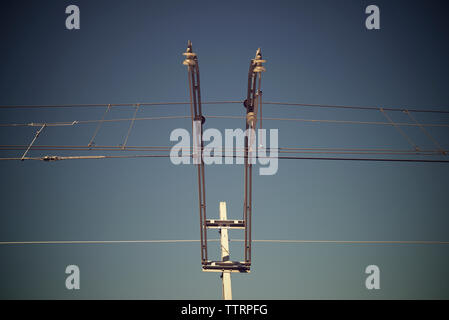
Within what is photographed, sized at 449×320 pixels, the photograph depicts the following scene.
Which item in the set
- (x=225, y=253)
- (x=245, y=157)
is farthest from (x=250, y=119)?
(x=225, y=253)

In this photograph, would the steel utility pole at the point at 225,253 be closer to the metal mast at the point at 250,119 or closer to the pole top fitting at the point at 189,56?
the metal mast at the point at 250,119

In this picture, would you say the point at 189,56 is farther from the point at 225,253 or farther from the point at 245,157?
the point at 225,253

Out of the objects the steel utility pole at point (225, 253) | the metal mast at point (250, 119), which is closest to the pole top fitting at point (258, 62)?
the metal mast at point (250, 119)

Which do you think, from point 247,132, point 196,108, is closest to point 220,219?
point 247,132

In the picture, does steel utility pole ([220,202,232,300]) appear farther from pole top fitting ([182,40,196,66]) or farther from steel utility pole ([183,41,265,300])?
pole top fitting ([182,40,196,66])

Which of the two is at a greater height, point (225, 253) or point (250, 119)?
point (250, 119)

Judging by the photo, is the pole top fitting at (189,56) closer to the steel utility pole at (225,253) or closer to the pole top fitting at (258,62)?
the pole top fitting at (258,62)

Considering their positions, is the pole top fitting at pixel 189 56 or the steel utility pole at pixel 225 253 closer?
the pole top fitting at pixel 189 56

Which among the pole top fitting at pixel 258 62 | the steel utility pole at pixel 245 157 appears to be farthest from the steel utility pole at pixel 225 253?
the pole top fitting at pixel 258 62

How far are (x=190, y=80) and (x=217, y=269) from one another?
585 cm

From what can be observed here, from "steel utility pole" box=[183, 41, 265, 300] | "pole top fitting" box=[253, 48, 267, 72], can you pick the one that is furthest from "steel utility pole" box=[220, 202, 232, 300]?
"pole top fitting" box=[253, 48, 267, 72]

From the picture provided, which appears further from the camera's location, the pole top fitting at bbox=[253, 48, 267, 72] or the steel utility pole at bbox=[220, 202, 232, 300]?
the steel utility pole at bbox=[220, 202, 232, 300]

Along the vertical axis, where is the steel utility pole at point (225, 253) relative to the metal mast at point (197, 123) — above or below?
below

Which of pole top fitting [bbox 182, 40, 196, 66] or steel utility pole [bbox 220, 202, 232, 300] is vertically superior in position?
pole top fitting [bbox 182, 40, 196, 66]
